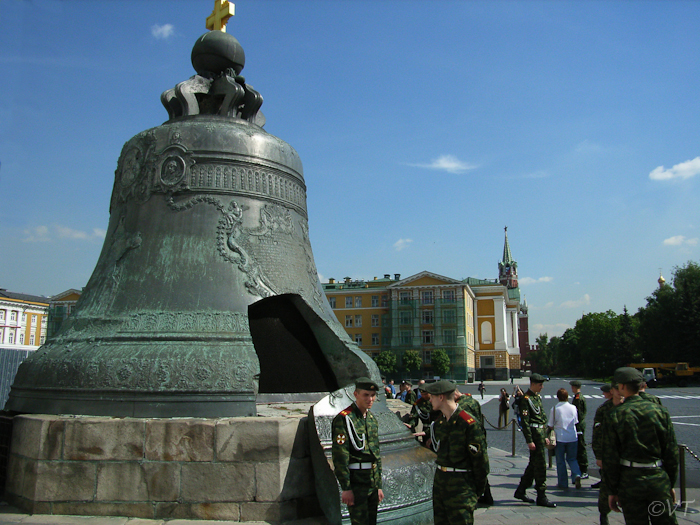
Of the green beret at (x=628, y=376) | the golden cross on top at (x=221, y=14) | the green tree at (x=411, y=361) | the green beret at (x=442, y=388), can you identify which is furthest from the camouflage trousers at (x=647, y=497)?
the green tree at (x=411, y=361)

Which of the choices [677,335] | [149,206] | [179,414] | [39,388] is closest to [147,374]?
[179,414]

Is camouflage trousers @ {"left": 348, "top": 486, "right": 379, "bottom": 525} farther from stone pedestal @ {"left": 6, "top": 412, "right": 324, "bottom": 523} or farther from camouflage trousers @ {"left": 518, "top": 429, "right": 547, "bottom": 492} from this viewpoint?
camouflage trousers @ {"left": 518, "top": 429, "right": 547, "bottom": 492}

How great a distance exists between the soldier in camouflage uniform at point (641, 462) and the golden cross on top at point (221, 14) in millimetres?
5144

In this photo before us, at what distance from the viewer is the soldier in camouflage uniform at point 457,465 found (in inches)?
124

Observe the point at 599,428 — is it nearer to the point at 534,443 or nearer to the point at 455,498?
the point at 534,443

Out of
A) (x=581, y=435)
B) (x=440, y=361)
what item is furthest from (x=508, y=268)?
(x=581, y=435)

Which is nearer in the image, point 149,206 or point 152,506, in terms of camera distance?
point 152,506

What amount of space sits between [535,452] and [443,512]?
300 cm

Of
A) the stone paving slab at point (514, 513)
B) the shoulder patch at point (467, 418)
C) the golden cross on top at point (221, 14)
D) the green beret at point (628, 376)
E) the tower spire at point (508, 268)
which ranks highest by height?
the tower spire at point (508, 268)

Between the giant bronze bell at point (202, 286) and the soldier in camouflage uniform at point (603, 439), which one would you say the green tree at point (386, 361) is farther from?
the giant bronze bell at point (202, 286)

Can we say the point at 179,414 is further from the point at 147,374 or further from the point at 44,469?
the point at 44,469

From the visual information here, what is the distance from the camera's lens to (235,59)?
559 centimetres

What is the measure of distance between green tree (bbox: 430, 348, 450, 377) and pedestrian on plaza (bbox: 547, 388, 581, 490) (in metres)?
47.2

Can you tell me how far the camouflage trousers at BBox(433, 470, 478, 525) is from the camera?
313 cm
